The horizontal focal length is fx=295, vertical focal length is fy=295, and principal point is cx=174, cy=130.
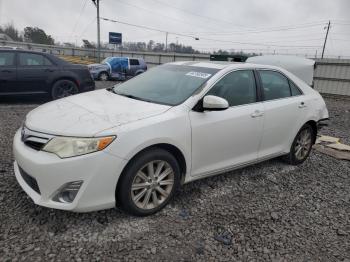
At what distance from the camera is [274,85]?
4.11 meters

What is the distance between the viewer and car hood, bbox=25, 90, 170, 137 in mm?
2586

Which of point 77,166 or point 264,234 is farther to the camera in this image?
point 264,234

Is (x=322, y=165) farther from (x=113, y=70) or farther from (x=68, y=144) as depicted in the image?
(x=113, y=70)

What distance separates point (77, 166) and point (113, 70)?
52.3 feet

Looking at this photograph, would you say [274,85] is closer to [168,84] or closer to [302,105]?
[302,105]

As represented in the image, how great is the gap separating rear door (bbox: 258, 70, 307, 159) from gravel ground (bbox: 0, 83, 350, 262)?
1.86ft

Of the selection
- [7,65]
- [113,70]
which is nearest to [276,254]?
[7,65]

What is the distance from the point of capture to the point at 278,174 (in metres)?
4.29

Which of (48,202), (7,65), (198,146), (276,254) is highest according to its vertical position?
(7,65)

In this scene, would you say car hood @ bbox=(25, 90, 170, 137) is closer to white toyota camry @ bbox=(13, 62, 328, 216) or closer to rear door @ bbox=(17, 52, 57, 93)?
white toyota camry @ bbox=(13, 62, 328, 216)

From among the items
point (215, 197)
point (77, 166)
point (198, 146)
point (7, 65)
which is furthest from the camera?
point (7, 65)

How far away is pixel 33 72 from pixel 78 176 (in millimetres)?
6050

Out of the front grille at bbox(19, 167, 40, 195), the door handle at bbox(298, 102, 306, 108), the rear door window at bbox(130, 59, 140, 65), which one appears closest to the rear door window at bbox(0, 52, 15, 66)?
the front grille at bbox(19, 167, 40, 195)

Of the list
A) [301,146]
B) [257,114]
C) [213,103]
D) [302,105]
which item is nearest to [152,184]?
[213,103]
